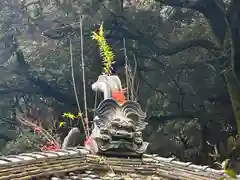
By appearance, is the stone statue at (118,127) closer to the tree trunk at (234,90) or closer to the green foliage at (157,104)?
the tree trunk at (234,90)

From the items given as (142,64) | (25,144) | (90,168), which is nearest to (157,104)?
(142,64)

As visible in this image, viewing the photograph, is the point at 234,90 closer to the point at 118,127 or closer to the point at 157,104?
the point at 157,104

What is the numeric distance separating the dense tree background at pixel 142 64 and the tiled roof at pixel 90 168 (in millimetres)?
4519

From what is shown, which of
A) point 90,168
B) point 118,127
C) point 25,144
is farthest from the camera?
point 25,144

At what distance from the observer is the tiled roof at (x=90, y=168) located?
1.96 meters

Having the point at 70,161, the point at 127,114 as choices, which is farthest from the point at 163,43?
the point at 70,161

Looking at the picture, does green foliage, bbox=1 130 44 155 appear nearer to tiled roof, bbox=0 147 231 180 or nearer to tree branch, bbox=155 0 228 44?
tree branch, bbox=155 0 228 44

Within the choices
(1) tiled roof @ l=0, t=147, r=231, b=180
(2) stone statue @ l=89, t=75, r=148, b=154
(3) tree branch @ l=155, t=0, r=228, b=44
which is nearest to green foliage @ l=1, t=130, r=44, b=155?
(3) tree branch @ l=155, t=0, r=228, b=44

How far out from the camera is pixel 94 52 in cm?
768

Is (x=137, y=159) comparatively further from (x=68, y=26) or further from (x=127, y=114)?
(x=68, y=26)

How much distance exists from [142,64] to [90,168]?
5.62m

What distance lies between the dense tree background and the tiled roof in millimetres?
4519

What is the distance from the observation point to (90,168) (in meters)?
2.42

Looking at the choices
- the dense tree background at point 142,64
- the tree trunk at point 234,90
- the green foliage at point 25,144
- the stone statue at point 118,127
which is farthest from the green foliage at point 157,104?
the stone statue at point 118,127
